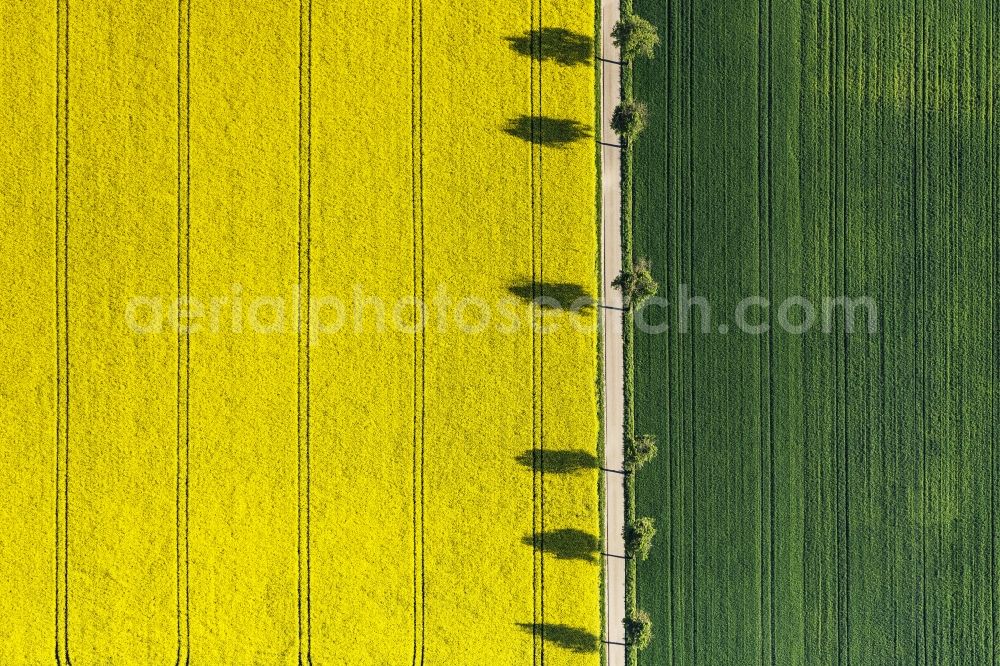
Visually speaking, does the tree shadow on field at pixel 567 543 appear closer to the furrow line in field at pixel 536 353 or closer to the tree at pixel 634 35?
the furrow line in field at pixel 536 353

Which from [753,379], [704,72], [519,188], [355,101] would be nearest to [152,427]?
[355,101]

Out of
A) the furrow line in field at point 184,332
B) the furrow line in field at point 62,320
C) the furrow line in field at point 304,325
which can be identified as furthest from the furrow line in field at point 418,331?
the furrow line in field at point 62,320

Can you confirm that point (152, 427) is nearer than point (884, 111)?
Yes

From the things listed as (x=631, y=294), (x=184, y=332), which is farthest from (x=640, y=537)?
(x=184, y=332)

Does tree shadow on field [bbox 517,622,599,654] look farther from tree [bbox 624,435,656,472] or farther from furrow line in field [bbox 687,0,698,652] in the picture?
tree [bbox 624,435,656,472]

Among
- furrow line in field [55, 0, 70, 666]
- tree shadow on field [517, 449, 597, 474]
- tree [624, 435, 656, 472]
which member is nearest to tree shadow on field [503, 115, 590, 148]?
tree [624, 435, 656, 472]

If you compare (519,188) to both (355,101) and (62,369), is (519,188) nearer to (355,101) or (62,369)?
(355,101)
